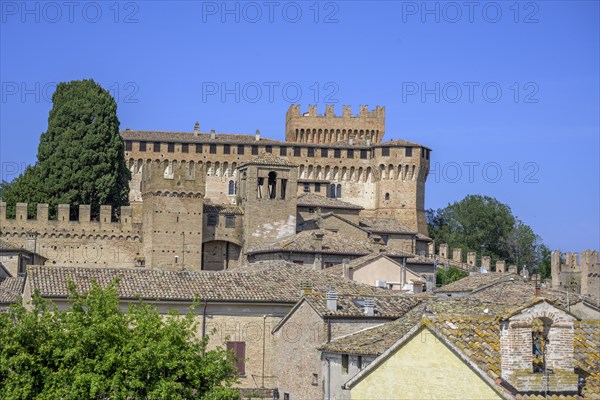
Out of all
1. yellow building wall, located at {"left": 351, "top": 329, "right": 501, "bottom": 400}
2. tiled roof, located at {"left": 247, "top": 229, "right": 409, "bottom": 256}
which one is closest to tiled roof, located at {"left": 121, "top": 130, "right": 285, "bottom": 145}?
tiled roof, located at {"left": 247, "top": 229, "right": 409, "bottom": 256}

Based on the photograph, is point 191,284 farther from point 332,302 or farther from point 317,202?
point 317,202

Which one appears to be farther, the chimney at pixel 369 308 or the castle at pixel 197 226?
the castle at pixel 197 226

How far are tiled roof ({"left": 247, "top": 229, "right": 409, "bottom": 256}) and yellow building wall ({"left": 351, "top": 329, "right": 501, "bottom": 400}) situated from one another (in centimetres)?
3739

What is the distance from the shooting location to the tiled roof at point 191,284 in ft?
127

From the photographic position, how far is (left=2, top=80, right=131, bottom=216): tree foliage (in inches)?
2805

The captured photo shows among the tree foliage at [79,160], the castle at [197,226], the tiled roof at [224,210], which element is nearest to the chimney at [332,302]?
the castle at [197,226]

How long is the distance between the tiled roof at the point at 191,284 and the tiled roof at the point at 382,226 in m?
33.8

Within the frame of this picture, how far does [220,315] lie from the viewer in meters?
38.9

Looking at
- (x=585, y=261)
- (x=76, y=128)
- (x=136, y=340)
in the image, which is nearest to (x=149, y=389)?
(x=136, y=340)

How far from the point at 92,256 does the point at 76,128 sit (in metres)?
8.61

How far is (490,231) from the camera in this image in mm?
102000

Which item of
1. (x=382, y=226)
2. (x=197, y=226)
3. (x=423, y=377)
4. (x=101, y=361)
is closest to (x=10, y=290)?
(x=197, y=226)

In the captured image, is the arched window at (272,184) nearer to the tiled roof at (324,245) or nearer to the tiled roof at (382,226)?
the tiled roof at (324,245)

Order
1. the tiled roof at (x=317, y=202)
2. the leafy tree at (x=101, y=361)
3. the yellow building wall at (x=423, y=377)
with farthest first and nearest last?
the tiled roof at (x=317, y=202)
the leafy tree at (x=101, y=361)
the yellow building wall at (x=423, y=377)
